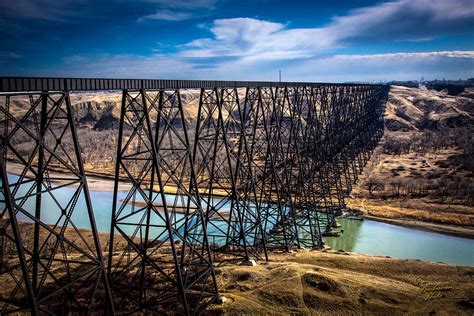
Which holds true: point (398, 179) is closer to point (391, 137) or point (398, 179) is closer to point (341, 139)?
point (341, 139)

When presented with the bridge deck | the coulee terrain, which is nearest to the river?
the coulee terrain

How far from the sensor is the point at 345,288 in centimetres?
1361

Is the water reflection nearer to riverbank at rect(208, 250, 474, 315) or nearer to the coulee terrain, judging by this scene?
the coulee terrain

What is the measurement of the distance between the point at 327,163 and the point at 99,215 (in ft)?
63.5

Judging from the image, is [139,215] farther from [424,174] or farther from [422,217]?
[424,174]

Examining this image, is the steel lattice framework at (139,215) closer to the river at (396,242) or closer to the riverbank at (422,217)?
the river at (396,242)

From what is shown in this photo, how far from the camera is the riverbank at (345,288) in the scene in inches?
496

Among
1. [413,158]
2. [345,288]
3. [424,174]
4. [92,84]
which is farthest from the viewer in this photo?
[413,158]

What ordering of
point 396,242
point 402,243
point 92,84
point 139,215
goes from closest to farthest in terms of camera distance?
point 92,84
point 402,243
point 396,242
point 139,215

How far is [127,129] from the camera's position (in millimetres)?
A: 74750

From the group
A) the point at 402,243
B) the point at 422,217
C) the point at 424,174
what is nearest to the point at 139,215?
the point at 402,243

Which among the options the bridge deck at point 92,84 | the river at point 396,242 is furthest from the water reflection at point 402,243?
the bridge deck at point 92,84

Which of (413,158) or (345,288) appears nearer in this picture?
(345,288)

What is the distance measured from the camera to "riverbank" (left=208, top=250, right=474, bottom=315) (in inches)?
496
